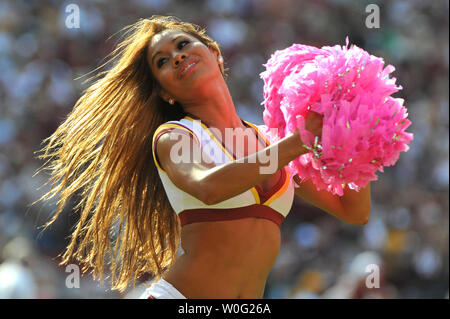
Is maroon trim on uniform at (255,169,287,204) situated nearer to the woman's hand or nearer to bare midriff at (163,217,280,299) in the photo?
bare midriff at (163,217,280,299)

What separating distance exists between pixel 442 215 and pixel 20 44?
4.41 m

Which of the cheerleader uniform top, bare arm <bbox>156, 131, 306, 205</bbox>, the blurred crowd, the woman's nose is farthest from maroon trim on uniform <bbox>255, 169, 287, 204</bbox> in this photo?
the blurred crowd

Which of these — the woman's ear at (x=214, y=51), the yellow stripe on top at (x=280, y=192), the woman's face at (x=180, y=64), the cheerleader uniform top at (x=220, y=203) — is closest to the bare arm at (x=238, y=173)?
the cheerleader uniform top at (x=220, y=203)

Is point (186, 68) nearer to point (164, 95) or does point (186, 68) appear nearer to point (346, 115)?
point (164, 95)

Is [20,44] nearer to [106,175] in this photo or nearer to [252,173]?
[106,175]

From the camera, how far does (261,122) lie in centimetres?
666

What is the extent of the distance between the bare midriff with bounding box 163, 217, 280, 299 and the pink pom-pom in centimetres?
30

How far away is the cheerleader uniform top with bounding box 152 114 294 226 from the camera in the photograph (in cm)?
253

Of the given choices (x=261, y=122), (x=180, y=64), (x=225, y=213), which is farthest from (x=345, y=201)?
(x=261, y=122)

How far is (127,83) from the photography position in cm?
292

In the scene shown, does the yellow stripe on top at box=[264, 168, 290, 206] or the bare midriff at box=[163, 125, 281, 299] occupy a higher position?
the yellow stripe on top at box=[264, 168, 290, 206]

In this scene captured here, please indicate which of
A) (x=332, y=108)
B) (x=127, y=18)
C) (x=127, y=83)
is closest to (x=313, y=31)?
(x=127, y=18)

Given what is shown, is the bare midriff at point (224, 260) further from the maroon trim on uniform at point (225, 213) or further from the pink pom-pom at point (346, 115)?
the pink pom-pom at point (346, 115)

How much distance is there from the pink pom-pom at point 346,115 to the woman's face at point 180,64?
41 centimetres
